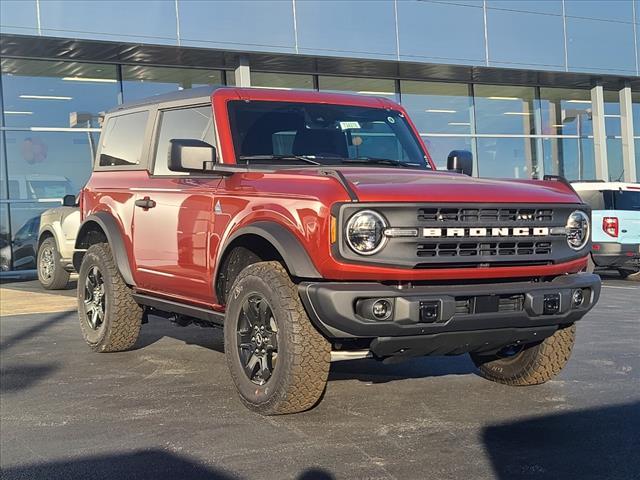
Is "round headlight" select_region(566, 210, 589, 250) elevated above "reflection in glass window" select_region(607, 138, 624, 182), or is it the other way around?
"reflection in glass window" select_region(607, 138, 624, 182)

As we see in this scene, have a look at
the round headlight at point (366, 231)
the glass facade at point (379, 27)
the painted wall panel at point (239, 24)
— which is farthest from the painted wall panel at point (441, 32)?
the round headlight at point (366, 231)

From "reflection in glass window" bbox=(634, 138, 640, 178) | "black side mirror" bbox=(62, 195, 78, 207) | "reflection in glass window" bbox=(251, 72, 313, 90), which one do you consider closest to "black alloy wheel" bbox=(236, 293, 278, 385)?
"black side mirror" bbox=(62, 195, 78, 207)

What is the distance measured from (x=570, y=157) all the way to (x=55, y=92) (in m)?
14.3

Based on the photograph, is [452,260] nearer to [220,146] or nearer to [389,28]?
[220,146]

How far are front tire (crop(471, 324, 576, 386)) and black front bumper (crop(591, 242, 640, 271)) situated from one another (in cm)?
855

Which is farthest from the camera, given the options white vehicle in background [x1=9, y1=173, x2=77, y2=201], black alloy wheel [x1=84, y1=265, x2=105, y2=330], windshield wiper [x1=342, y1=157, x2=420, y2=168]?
white vehicle in background [x1=9, y1=173, x2=77, y2=201]

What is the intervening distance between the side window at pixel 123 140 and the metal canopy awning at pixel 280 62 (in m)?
8.05

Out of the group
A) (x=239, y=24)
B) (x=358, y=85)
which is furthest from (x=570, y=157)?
(x=239, y=24)

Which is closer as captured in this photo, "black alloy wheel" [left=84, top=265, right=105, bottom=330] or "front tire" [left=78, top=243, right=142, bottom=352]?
"front tire" [left=78, top=243, right=142, bottom=352]

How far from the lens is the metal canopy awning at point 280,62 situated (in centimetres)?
1555

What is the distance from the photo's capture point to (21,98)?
659 inches

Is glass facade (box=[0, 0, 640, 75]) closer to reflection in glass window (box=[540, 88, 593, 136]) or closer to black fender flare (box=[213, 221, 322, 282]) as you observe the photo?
reflection in glass window (box=[540, 88, 593, 136])

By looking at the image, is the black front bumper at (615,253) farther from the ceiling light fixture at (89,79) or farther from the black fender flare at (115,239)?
the ceiling light fixture at (89,79)

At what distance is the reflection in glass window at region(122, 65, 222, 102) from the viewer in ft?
57.5
